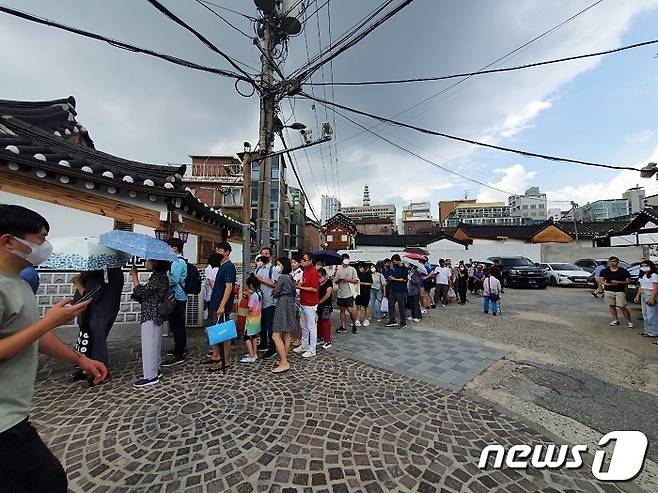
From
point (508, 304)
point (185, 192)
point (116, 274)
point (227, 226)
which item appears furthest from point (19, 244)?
point (508, 304)

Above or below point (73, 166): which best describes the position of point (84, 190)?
below

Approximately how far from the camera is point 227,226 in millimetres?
11742

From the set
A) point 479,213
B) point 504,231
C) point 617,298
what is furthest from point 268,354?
point 479,213

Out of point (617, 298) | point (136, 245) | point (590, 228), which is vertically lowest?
point (617, 298)

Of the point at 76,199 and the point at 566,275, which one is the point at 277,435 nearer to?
the point at 76,199

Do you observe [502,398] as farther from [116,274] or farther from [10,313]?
[116,274]

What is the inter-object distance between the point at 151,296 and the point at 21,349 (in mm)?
3015

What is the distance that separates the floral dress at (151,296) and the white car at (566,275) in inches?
841

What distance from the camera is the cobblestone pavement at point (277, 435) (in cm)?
240

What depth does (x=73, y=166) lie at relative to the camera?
560 centimetres

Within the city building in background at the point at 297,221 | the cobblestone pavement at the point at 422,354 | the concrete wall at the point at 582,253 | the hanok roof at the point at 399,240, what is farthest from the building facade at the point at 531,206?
the cobblestone pavement at the point at 422,354

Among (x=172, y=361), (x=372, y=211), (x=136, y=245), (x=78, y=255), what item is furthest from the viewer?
(x=372, y=211)

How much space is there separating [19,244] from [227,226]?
1063 centimetres
